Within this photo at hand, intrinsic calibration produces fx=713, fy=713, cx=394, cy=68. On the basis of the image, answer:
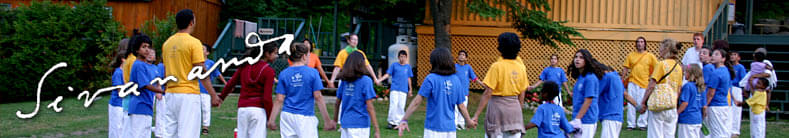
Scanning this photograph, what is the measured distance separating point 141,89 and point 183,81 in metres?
1.03

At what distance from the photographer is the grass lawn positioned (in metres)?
11.2

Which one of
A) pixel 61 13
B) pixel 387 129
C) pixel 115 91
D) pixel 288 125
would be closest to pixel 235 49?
pixel 61 13

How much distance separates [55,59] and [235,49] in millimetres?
4834

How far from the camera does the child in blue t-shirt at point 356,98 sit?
7.43 meters

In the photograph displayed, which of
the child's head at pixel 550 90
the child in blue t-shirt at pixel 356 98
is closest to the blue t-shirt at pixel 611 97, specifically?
the child's head at pixel 550 90

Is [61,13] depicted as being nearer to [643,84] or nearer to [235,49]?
[235,49]

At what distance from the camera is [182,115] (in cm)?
705

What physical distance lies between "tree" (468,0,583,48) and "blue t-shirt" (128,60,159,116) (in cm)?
972

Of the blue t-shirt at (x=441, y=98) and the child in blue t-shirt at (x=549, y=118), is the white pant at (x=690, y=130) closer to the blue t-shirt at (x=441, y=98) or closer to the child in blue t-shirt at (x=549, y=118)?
the child in blue t-shirt at (x=549, y=118)

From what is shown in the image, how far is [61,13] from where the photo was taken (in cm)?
1980

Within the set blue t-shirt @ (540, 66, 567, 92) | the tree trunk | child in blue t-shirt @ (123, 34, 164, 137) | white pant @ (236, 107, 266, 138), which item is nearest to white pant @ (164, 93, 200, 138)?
white pant @ (236, 107, 266, 138)

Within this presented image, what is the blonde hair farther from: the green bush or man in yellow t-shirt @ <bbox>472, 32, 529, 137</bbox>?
the green bush

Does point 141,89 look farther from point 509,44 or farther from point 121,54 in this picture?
point 509,44

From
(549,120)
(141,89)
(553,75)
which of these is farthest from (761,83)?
(141,89)
